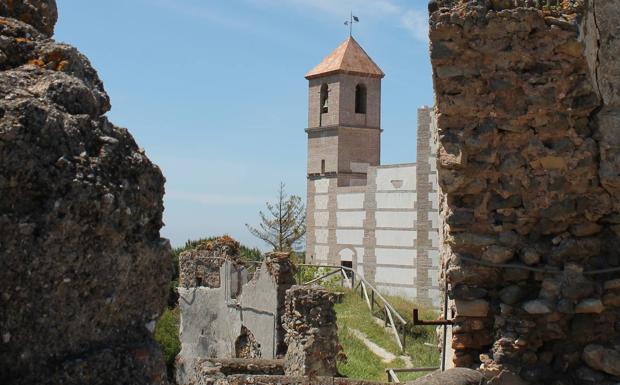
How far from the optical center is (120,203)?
196 centimetres

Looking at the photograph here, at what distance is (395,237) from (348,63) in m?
10.1

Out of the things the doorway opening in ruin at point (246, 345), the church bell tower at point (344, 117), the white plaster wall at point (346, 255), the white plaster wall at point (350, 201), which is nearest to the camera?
A: the doorway opening in ruin at point (246, 345)

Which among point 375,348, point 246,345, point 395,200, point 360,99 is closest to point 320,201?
point 360,99

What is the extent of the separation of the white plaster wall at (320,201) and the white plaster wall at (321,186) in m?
0.25

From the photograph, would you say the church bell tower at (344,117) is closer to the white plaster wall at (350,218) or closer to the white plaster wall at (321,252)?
the white plaster wall at (350,218)

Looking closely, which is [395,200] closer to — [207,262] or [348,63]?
[348,63]

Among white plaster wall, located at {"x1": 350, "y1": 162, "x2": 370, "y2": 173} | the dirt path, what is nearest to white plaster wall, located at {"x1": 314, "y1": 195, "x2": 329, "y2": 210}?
white plaster wall, located at {"x1": 350, "y1": 162, "x2": 370, "y2": 173}

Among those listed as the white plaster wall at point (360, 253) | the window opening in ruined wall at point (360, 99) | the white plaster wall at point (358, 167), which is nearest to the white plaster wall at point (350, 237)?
the white plaster wall at point (360, 253)

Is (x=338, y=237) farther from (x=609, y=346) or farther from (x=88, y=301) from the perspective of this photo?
(x=88, y=301)

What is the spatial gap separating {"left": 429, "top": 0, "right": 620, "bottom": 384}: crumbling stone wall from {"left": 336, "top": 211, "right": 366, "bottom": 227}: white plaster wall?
27371 mm

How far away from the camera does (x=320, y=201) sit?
116ft

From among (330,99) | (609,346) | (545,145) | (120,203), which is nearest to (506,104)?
(545,145)

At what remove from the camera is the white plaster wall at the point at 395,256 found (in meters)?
29.6

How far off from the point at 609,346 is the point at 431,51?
206 centimetres
